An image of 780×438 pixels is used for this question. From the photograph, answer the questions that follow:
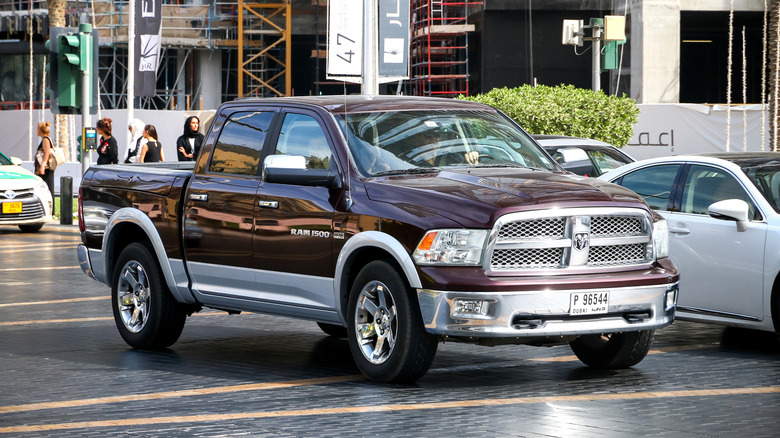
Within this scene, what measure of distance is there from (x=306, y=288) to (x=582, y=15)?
37.0 metres

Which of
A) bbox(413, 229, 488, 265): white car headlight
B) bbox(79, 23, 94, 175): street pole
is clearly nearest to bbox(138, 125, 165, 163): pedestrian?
bbox(79, 23, 94, 175): street pole

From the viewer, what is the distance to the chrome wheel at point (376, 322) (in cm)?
871

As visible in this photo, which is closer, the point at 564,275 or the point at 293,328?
the point at 564,275

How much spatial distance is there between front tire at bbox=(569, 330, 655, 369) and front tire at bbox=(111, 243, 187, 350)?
10.0 feet

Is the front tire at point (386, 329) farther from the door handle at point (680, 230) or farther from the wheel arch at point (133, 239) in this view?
the door handle at point (680, 230)

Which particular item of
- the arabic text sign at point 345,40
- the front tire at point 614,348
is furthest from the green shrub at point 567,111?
the front tire at point 614,348

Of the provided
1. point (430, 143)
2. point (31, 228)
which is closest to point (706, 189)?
point (430, 143)

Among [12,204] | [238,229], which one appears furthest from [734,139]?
[238,229]

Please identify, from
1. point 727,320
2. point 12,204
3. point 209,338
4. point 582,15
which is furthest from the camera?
point 582,15

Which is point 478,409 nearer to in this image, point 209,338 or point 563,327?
point 563,327

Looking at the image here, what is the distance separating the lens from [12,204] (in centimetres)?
2320

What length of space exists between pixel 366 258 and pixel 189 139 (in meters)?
13.8

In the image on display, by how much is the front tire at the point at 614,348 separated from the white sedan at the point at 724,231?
1.15m

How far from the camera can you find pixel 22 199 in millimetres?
23375
